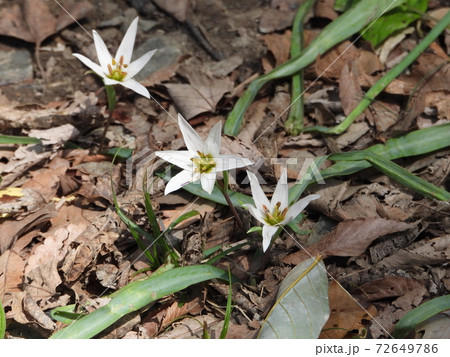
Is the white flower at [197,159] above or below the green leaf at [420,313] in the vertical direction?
above

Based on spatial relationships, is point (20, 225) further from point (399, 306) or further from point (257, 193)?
point (399, 306)

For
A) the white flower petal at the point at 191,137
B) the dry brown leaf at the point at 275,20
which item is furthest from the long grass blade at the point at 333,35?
the white flower petal at the point at 191,137

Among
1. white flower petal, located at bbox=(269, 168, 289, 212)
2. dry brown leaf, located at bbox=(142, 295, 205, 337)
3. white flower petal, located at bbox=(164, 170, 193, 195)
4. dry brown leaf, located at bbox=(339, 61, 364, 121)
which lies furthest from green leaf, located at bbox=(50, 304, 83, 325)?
dry brown leaf, located at bbox=(339, 61, 364, 121)

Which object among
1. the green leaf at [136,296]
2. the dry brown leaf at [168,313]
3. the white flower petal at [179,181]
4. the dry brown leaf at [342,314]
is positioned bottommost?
the dry brown leaf at [168,313]

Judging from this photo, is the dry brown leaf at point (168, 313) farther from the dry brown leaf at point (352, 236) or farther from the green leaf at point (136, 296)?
the dry brown leaf at point (352, 236)

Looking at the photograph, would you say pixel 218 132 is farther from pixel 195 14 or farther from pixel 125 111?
pixel 195 14

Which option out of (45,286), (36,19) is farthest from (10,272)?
(36,19)

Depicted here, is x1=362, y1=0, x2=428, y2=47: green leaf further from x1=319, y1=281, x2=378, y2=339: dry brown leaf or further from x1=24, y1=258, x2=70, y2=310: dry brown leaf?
x1=24, y1=258, x2=70, y2=310: dry brown leaf
